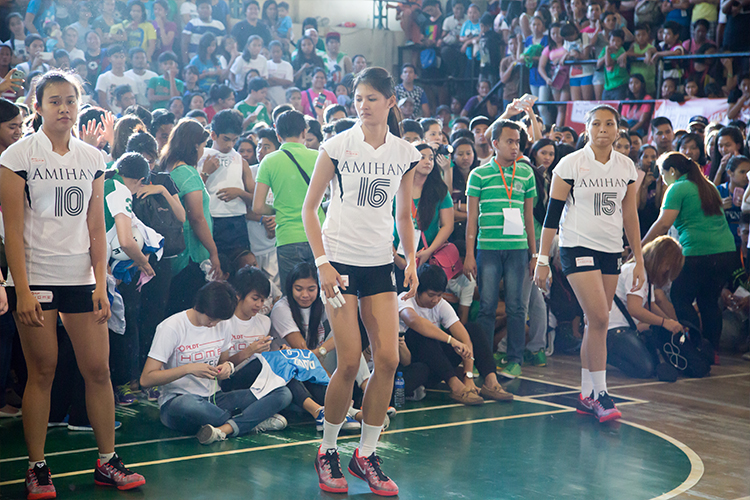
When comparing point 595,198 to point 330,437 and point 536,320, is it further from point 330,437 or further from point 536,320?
point 330,437

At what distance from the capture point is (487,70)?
1417cm

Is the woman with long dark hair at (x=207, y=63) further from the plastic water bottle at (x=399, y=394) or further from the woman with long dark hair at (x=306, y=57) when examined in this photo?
the plastic water bottle at (x=399, y=394)

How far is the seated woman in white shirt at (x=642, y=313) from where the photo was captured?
6.60 m

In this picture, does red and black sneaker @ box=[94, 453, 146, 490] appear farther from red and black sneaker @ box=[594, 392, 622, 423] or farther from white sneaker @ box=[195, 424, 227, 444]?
red and black sneaker @ box=[594, 392, 622, 423]

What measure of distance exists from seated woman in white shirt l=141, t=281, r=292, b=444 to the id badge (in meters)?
2.37

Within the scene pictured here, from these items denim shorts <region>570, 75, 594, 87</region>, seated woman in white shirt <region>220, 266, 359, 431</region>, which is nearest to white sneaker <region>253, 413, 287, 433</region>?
seated woman in white shirt <region>220, 266, 359, 431</region>

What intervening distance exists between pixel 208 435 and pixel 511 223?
119 inches

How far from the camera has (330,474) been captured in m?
3.83

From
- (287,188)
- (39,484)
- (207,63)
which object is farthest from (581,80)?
(39,484)

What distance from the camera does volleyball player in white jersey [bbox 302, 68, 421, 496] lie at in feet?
12.3

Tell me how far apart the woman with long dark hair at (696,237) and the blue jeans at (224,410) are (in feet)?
12.6

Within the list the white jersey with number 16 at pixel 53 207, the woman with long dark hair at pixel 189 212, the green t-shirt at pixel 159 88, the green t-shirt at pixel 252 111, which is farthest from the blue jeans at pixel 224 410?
the green t-shirt at pixel 159 88

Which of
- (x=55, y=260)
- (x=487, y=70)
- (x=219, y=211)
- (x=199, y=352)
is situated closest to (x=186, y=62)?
(x=487, y=70)

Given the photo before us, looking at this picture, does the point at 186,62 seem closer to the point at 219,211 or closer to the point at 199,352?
the point at 219,211
